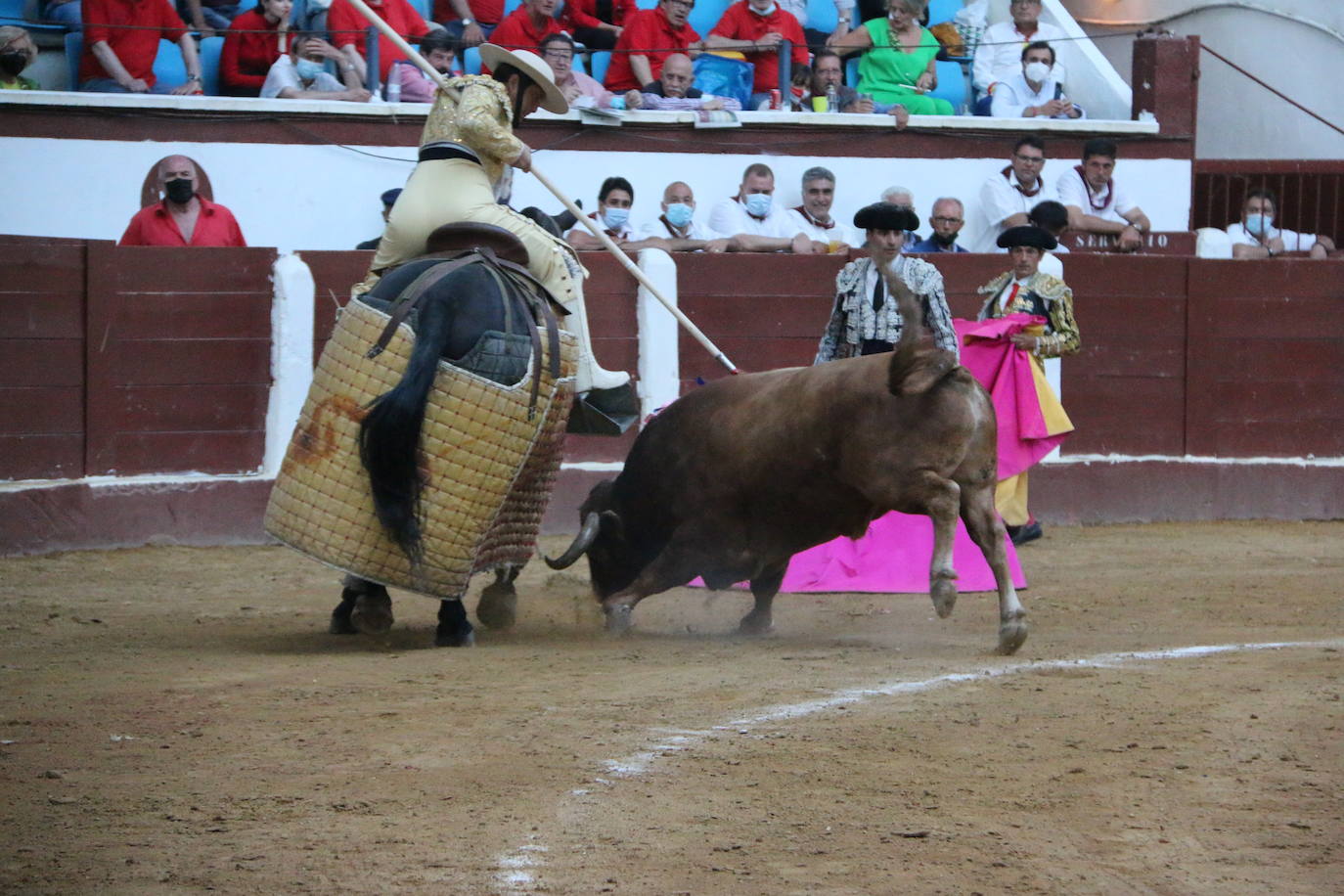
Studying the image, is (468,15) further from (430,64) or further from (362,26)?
(430,64)

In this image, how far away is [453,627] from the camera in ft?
18.4

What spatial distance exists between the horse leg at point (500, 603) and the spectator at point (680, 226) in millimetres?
3609

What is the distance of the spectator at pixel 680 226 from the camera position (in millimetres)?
9352

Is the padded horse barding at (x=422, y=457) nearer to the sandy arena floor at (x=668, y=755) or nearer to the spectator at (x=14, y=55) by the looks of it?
the sandy arena floor at (x=668, y=755)

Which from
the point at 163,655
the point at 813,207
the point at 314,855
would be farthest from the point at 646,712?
the point at 813,207

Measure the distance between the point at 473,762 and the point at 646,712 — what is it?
67 centimetres

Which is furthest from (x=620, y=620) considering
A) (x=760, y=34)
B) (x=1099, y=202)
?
(x=760, y=34)

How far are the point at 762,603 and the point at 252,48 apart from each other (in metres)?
5.34

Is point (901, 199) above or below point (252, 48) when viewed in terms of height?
below

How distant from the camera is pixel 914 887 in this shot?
10.0ft

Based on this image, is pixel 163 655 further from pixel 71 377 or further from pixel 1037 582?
pixel 1037 582

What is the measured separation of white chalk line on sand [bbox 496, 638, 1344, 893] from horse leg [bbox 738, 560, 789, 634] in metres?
1.07

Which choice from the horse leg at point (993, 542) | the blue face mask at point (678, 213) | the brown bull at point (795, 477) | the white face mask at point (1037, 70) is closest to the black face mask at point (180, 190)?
the blue face mask at point (678, 213)

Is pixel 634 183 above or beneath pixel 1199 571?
above
